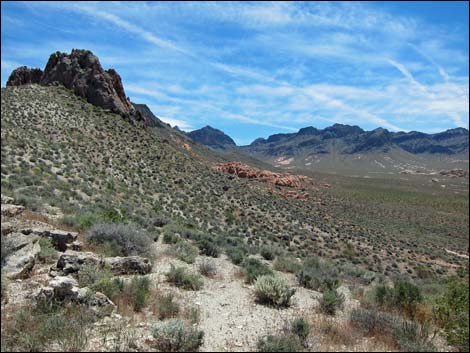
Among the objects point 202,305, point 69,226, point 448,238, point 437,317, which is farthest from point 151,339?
point 448,238

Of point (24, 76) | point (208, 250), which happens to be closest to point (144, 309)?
point (208, 250)

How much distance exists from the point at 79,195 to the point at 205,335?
1385cm

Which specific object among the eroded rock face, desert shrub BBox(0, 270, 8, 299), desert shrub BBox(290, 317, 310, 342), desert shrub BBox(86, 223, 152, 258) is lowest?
desert shrub BBox(290, 317, 310, 342)

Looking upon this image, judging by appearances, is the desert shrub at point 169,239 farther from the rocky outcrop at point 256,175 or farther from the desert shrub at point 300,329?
the rocky outcrop at point 256,175

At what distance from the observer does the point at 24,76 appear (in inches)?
1802

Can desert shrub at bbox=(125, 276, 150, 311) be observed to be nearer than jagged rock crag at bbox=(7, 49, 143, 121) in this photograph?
Yes

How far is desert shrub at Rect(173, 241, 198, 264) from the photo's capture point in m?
11.4

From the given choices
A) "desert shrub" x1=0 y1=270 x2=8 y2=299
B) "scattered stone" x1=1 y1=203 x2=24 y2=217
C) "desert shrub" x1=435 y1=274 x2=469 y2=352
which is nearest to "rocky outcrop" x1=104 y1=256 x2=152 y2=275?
"desert shrub" x1=0 y1=270 x2=8 y2=299

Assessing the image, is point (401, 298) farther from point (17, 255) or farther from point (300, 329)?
point (17, 255)

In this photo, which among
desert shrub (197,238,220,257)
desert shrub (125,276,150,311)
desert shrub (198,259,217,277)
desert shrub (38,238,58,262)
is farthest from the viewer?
desert shrub (197,238,220,257)

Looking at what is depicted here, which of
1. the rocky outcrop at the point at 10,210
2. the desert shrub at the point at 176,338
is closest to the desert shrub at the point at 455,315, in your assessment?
the desert shrub at the point at 176,338

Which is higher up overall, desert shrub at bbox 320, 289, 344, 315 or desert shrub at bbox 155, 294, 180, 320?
desert shrub at bbox 155, 294, 180, 320

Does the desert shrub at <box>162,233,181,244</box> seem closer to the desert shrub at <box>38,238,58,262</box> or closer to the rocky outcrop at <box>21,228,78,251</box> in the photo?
the rocky outcrop at <box>21,228,78,251</box>

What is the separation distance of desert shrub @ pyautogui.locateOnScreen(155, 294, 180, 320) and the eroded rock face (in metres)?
37.1
